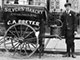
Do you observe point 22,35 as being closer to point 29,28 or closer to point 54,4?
point 29,28

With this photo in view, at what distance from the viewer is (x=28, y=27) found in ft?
24.4

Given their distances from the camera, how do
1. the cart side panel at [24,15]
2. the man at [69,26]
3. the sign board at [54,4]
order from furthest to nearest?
the sign board at [54,4] < the man at [69,26] < the cart side panel at [24,15]

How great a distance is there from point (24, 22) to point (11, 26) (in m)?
A: 0.54

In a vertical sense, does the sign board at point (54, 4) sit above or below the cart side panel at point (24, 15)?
below

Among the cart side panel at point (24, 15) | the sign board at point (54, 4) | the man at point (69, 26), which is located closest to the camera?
the cart side panel at point (24, 15)

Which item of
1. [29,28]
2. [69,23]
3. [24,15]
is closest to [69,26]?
[69,23]

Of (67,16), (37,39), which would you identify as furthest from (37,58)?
(67,16)

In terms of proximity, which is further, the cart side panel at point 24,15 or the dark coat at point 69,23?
the dark coat at point 69,23

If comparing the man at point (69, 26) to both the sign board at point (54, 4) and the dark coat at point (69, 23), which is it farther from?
the sign board at point (54, 4)

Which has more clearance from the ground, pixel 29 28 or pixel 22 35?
pixel 29 28

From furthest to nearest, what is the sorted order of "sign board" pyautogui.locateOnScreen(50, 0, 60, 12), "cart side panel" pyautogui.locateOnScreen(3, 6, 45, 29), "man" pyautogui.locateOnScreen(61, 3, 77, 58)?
"sign board" pyautogui.locateOnScreen(50, 0, 60, 12)
"man" pyautogui.locateOnScreen(61, 3, 77, 58)
"cart side panel" pyautogui.locateOnScreen(3, 6, 45, 29)

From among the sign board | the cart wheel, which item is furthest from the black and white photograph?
the sign board

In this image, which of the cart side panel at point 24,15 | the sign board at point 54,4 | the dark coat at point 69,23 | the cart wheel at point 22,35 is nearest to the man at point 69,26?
the dark coat at point 69,23

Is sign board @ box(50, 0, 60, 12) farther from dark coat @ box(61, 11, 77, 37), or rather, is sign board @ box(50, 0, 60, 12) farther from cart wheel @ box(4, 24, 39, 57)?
cart wheel @ box(4, 24, 39, 57)
